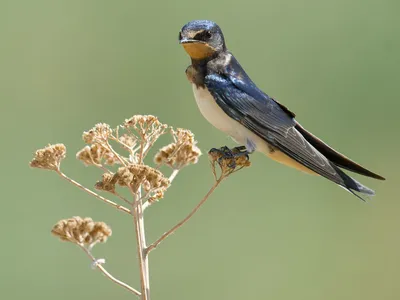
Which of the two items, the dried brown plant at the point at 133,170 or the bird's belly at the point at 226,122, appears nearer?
the dried brown plant at the point at 133,170

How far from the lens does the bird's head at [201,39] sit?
218cm

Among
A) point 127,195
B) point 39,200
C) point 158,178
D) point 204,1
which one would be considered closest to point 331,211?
point 127,195

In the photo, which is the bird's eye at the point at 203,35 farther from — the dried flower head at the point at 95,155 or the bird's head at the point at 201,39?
the dried flower head at the point at 95,155

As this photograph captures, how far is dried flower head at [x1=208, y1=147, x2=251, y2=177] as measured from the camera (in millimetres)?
1808

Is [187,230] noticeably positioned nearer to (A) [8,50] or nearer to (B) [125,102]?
(B) [125,102]

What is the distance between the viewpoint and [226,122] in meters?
2.20

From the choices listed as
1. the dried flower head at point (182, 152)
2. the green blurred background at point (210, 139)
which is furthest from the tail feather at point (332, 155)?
the green blurred background at point (210, 139)

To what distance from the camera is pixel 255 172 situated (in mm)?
4289

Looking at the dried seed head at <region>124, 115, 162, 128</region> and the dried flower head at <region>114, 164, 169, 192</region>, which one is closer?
the dried flower head at <region>114, 164, 169, 192</region>

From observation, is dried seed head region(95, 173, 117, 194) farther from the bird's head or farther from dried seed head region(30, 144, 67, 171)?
the bird's head

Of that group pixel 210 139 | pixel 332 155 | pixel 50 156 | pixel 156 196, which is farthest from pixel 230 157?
pixel 210 139

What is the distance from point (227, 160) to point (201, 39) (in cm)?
50

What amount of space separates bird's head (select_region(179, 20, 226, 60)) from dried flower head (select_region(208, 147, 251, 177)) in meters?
0.37

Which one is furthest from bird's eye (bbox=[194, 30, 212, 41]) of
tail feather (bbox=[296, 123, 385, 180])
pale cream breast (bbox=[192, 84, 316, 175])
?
tail feather (bbox=[296, 123, 385, 180])
